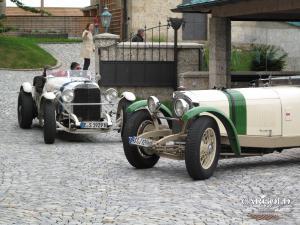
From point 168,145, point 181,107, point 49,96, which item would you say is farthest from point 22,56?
point 181,107

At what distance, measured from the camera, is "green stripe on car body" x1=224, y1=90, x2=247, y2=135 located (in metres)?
10.5

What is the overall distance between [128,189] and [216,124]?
4.85 feet

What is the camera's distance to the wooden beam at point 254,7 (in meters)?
16.2

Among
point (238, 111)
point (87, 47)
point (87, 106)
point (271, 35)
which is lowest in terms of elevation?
point (87, 106)

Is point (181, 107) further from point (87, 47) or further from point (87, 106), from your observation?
point (87, 47)

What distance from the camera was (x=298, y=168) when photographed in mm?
10688

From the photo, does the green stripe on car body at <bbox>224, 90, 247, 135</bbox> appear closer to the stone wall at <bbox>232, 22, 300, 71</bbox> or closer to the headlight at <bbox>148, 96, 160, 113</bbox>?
the headlight at <bbox>148, 96, 160, 113</bbox>

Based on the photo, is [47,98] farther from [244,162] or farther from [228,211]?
[228,211]

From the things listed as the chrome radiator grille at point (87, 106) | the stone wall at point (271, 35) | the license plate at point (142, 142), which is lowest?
the license plate at point (142, 142)

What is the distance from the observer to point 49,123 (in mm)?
13633

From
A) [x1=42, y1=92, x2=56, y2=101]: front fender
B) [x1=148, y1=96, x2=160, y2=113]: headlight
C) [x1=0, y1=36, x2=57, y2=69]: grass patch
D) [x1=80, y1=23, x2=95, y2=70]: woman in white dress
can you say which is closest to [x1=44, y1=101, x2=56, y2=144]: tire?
[x1=42, y1=92, x2=56, y2=101]: front fender

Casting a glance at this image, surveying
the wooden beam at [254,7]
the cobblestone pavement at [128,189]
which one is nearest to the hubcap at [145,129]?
the cobblestone pavement at [128,189]

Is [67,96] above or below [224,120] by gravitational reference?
above

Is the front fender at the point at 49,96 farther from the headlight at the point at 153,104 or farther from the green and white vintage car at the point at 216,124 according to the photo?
the headlight at the point at 153,104
